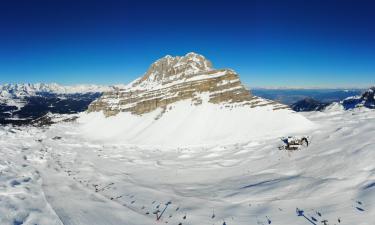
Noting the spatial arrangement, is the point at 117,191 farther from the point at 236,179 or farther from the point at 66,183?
the point at 236,179

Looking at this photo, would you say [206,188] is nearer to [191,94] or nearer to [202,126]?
[202,126]

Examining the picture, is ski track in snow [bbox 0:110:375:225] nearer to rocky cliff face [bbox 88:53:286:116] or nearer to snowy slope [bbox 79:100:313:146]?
snowy slope [bbox 79:100:313:146]

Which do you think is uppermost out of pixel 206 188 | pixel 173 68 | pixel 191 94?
pixel 173 68

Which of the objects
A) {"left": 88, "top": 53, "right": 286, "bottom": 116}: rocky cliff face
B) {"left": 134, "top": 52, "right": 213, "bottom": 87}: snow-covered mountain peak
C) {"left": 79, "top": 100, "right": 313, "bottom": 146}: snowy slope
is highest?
{"left": 134, "top": 52, "right": 213, "bottom": 87}: snow-covered mountain peak

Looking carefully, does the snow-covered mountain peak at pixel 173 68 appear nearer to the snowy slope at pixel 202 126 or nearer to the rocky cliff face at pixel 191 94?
the rocky cliff face at pixel 191 94

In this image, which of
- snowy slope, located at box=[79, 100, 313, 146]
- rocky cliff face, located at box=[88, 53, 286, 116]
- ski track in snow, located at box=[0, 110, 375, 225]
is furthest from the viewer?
rocky cliff face, located at box=[88, 53, 286, 116]

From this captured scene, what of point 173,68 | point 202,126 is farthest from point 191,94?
point 173,68

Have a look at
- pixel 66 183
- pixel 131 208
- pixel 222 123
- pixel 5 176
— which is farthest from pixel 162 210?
pixel 222 123

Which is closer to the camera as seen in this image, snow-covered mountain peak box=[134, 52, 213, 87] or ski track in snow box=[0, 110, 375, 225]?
ski track in snow box=[0, 110, 375, 225]

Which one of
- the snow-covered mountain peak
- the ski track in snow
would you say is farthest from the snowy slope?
the snow-covered mountain peak
